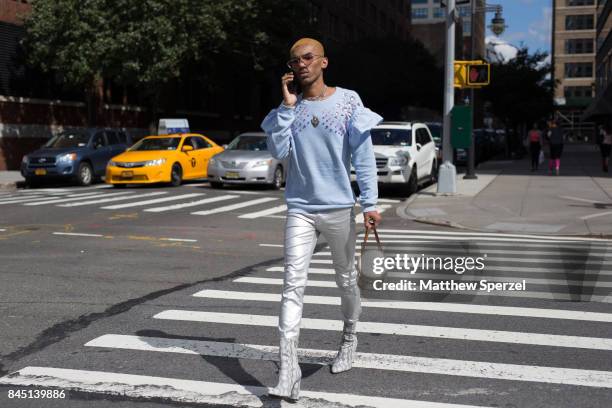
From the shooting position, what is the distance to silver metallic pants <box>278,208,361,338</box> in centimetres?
459

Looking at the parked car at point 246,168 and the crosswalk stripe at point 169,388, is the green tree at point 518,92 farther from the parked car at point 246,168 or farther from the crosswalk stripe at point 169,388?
the crosswalk stripe at point 169,388

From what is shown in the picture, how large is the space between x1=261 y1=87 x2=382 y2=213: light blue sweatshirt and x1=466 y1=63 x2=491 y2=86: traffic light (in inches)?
603

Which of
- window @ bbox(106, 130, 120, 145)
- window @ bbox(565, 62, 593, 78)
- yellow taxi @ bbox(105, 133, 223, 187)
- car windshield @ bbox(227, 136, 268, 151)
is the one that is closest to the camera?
yellow taxi @ bbox(105, 133, 223, 187)

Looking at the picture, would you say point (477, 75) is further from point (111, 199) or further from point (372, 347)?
point (372, 347)

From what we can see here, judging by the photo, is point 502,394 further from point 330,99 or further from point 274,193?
point 274,193

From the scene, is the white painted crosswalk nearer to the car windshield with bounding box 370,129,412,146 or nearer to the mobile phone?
the mobile phone

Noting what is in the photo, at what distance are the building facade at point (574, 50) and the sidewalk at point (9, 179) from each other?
315 feet

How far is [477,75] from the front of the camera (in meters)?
19.4

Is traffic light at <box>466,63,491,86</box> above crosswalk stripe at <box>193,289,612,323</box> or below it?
above

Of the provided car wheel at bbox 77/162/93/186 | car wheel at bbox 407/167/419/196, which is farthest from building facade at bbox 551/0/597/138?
car wheel at bbox 77/162/93/186

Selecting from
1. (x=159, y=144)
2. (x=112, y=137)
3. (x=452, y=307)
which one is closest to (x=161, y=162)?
(x=159, y=144)

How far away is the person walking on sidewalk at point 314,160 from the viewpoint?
4625 mm

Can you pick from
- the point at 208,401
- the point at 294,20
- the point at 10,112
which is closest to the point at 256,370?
the point at 208,401

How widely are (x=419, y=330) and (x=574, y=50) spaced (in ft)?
384
